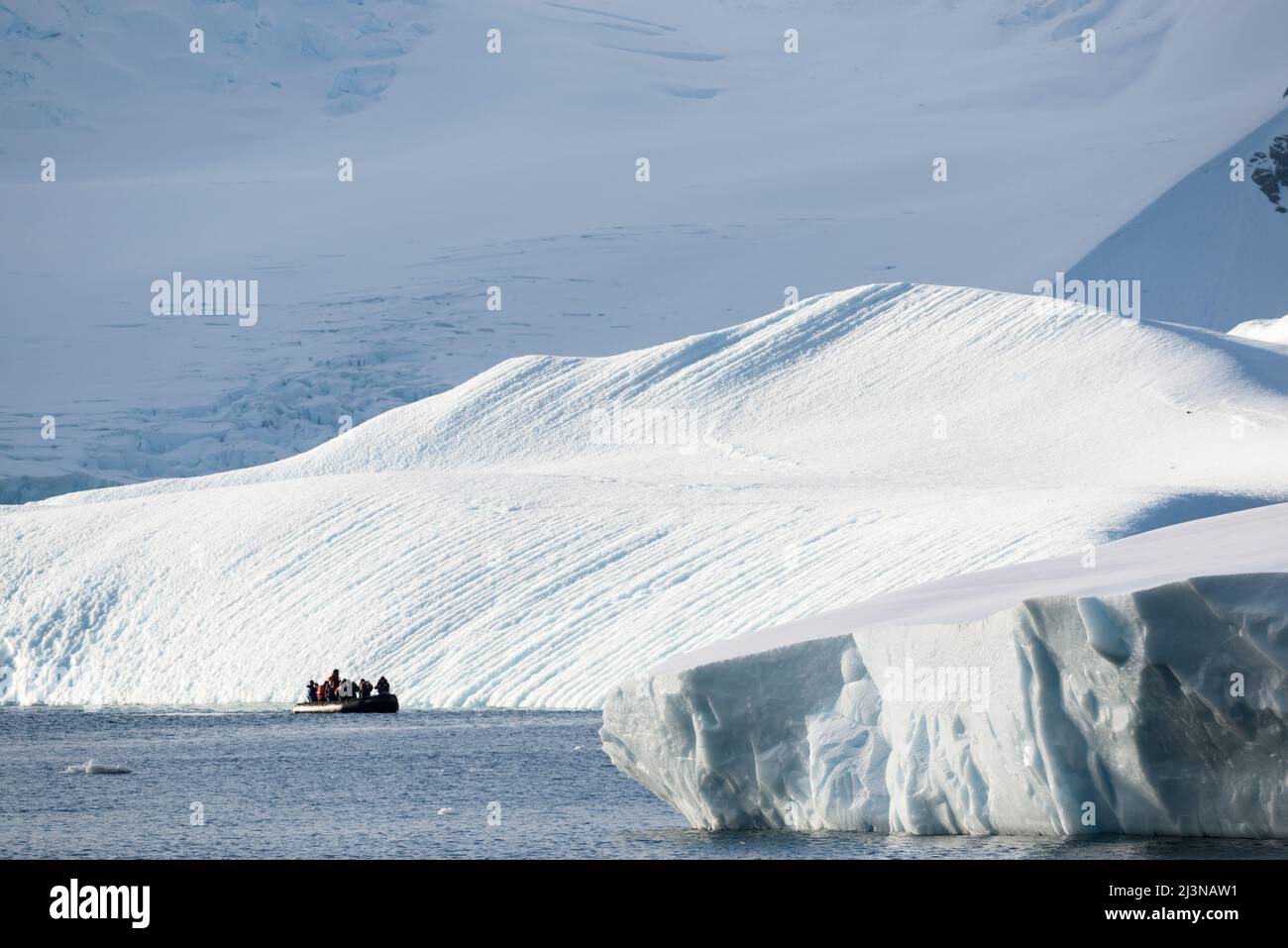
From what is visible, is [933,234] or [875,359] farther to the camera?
[933,234]

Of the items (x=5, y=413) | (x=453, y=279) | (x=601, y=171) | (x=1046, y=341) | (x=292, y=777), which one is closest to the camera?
(x=292, y=777)

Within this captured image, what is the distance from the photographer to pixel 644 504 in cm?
4056

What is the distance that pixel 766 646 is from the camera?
1524cm

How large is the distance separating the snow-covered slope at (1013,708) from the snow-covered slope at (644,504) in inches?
690

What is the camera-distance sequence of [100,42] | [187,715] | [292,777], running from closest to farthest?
[292,777] → [187,715] → [100,42]

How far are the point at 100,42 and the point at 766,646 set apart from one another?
11965 centimetres

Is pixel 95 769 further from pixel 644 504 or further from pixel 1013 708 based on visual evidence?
pixel 644 504

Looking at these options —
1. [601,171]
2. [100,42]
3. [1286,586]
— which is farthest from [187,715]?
[100,42]

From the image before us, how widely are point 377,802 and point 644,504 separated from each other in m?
20.7

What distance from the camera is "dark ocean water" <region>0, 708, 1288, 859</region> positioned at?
14742mm

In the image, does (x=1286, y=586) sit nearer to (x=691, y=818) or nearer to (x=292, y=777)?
(x=691, y=818)
